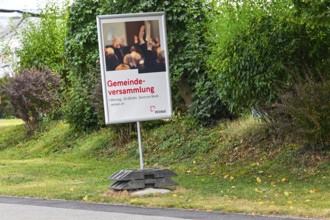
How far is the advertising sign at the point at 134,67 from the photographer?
48.6 ft

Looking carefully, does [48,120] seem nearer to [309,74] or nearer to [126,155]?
[126,155]

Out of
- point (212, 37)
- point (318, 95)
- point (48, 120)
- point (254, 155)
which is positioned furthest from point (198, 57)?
point (48, 120)

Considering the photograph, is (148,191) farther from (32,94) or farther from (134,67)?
(32,94)

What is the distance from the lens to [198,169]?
18562mm

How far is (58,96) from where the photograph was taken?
1198 inches

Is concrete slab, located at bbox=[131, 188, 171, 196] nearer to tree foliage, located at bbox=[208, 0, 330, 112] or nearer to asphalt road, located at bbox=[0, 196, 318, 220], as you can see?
asphalt road, located at bbox=[0, 196, 318, 220]

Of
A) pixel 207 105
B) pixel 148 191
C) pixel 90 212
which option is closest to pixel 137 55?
pixel 148 191

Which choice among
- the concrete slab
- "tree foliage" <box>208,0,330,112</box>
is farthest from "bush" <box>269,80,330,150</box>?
the concrete slab

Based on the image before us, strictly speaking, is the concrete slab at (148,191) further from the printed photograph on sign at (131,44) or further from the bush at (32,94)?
the bush at (32,94)

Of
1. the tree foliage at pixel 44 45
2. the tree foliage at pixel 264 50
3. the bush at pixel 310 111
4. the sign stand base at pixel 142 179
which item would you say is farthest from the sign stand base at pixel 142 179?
the tree foliage at pixel 44 45

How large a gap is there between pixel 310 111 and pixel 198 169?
347cm

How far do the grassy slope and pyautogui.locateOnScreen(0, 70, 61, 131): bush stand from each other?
307 centimetres

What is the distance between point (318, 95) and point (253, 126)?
363 cm

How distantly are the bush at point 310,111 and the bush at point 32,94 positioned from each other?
48.9 ft
